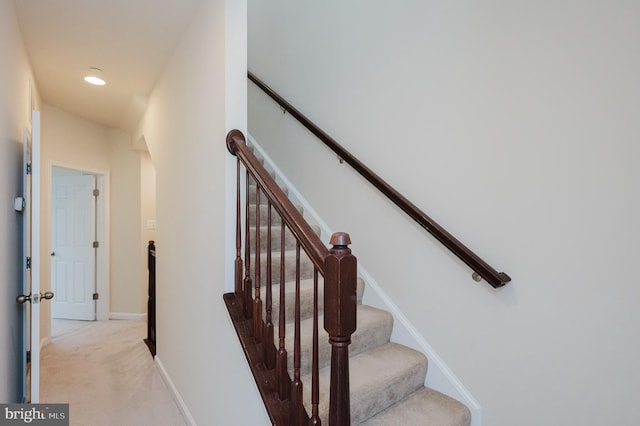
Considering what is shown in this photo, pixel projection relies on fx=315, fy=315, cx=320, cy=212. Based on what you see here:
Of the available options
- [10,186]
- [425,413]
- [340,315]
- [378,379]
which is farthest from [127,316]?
[340,315]

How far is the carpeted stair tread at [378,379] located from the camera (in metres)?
1.33

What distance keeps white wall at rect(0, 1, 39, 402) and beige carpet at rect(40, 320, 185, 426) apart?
0.57m

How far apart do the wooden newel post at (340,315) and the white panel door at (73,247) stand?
4.36 m

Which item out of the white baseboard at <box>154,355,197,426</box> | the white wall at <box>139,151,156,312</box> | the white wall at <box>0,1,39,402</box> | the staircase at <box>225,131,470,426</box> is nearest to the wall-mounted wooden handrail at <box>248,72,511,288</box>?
the staircase at <box>225,131,470,426</box>

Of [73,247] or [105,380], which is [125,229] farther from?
[105,380]

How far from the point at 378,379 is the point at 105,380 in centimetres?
240

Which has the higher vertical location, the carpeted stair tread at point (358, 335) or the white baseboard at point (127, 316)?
the carpeted stair tread at point (358, 335)

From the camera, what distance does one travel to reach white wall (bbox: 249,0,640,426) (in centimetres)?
112

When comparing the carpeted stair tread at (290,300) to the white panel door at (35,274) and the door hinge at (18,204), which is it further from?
the door hinge at (18,204)

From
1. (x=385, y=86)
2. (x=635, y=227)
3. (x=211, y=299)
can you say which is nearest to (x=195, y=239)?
(x=211, y=299)

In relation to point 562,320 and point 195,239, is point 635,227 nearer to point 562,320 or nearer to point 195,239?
point 562,320

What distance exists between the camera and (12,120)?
1.73 m

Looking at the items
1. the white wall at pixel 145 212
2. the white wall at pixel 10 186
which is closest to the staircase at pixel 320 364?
the white wall at pixel 10 186

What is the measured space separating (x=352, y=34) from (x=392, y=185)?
3.62 ft
